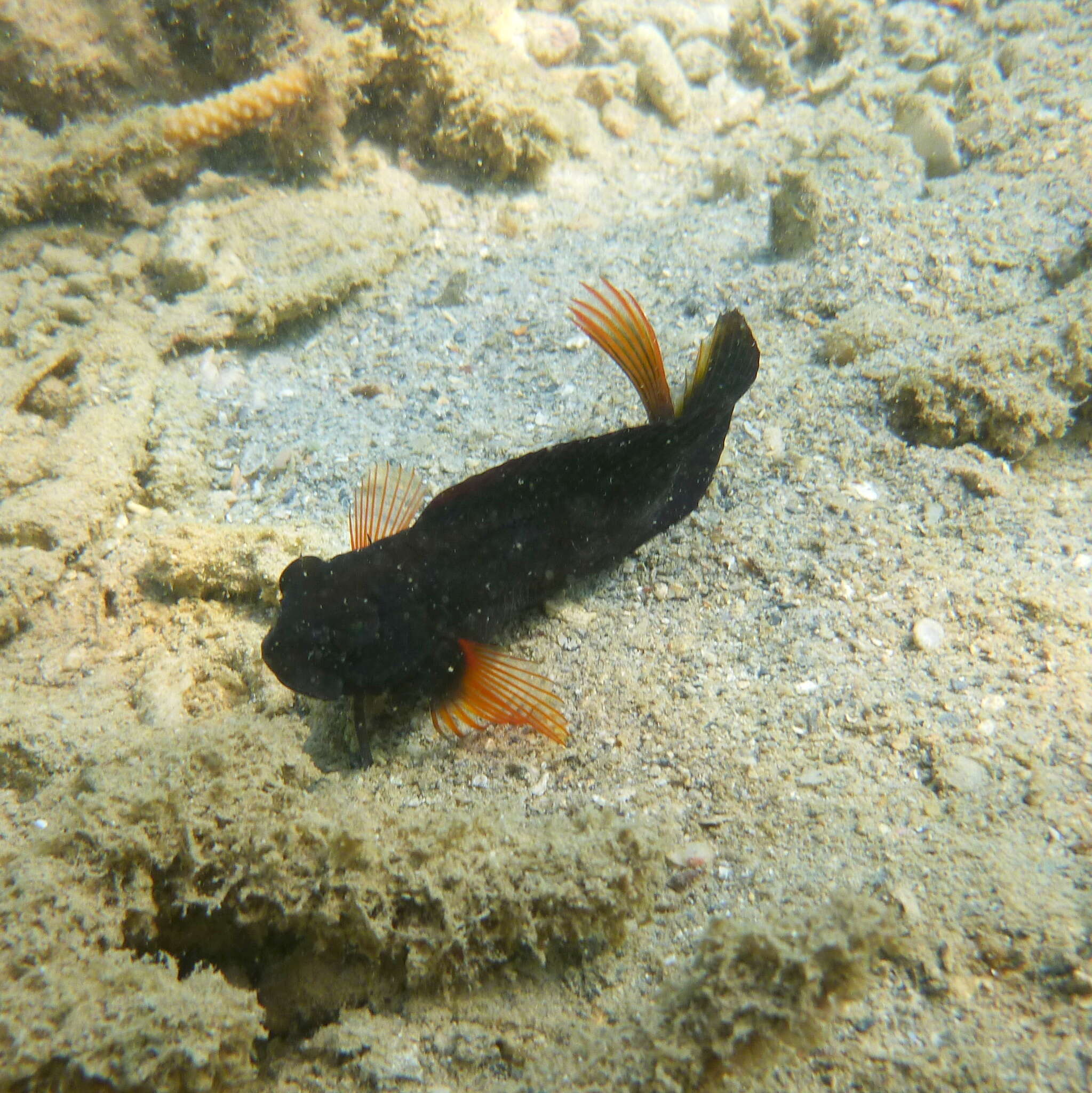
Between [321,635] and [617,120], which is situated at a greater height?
[617,120]

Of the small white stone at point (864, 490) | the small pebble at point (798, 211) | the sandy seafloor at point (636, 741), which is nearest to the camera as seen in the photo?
the sandy seafloor at point (636, 741)

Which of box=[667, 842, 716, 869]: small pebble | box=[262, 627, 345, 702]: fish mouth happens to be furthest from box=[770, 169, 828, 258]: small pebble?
box=[262, 627, 345, 702]: fish mouth

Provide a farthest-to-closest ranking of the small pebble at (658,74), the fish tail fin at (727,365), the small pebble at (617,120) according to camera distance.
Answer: the small pebble at (658,74)
the small pebble at (617,120)
the fish tail fin at (727,365)

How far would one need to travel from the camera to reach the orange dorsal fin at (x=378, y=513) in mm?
3218

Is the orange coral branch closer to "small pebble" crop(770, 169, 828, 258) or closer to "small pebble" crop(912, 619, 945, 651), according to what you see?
"small pebble" crop(770, 169, 828, 258)

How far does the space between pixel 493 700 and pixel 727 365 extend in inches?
76.3

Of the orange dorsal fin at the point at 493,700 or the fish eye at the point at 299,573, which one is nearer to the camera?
the orange dorsal fin at the point at 493,700

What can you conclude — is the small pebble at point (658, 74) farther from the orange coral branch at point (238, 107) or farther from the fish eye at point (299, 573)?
the fish eye at point (299, 573)

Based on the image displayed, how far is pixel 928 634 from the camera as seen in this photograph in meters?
2.91

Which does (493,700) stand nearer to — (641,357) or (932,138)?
(641,357)

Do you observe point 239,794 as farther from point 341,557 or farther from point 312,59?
point 312,59

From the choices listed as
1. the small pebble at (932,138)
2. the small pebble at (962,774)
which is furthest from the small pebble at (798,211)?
the small pebble at (962,774)

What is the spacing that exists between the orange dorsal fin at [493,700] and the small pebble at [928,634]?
5.05ft

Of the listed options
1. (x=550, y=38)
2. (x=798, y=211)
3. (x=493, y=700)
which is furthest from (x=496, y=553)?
(x=550, y=38)
